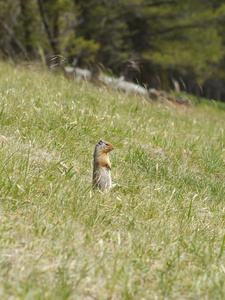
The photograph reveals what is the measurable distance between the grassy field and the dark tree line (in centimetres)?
806

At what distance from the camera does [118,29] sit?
61.2ft

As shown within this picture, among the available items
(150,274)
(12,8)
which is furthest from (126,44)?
(150,274)

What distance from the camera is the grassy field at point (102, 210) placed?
7.75 ft

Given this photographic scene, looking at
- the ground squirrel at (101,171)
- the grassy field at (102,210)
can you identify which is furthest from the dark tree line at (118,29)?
the ground squirrel at (101,171)

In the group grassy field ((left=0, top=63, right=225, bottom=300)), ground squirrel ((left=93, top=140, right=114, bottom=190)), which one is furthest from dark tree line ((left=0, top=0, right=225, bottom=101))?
ground squirrel ((left=93, top=140, right=114, bottom=190))

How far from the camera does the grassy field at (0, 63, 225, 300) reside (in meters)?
2.36

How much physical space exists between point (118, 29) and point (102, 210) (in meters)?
16.9

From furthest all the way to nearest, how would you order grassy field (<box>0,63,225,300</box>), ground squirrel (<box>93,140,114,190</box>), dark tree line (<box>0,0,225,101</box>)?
dark tree line (<box>0,0,225,101</box>), ground squirrel (<box>93,140,114,190</box>), grassy field (<box>0,63,225,300</box>)

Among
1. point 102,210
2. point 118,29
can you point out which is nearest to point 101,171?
point 102,210

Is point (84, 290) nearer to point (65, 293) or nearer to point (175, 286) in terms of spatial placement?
point (65, 293)

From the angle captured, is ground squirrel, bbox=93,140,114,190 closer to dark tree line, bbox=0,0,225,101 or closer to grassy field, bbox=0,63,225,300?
grassy field, bbox=0,63,225,300

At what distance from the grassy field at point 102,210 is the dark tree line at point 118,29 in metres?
8.06

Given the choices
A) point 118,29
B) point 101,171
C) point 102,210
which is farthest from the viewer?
point 118,29

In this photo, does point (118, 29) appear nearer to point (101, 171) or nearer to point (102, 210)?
point (101, 171)
